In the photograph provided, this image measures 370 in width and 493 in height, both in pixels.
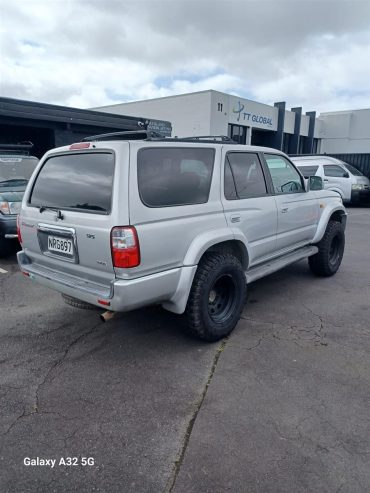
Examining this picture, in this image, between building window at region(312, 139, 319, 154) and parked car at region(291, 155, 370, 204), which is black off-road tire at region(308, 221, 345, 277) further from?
building window at region(312, 139, 319, 154)

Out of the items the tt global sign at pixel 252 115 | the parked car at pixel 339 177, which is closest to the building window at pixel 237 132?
the tt global sign at pixel 252 115

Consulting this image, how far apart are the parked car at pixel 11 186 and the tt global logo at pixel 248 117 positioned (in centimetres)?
1779

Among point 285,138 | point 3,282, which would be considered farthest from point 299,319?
point 285,138

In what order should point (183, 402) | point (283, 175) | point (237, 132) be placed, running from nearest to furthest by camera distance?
point (183, 402)
point (283, 175)
point (237, 132)

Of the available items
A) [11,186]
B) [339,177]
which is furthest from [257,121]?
[11,186]

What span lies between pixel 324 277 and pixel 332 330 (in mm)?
1915

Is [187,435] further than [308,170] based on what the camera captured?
No

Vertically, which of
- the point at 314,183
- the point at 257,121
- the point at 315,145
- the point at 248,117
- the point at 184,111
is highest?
the point at 184,111

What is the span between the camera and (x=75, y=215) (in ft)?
9.82

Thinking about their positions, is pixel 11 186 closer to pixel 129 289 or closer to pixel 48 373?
pixel 48 373

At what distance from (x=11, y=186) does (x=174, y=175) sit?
16.1 ft

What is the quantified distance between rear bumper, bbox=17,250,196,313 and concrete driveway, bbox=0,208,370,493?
611 millimetres

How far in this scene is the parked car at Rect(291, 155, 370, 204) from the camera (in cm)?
1430

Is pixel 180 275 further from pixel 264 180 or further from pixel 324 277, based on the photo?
pixel 324 277
